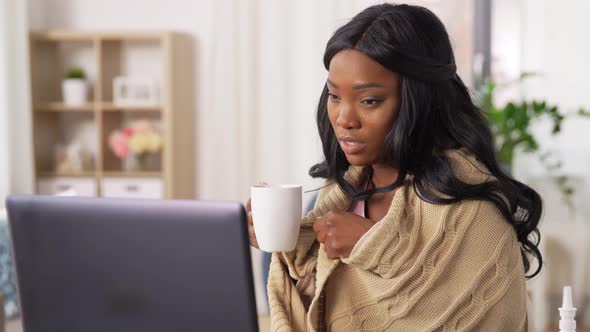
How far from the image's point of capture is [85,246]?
94 centimetres

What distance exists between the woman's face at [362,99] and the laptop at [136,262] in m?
0.33

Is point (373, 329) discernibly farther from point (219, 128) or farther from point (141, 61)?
point (141, 61)

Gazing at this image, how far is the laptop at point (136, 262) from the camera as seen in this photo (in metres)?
0.88

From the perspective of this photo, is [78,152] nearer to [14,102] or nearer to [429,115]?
[14,102]

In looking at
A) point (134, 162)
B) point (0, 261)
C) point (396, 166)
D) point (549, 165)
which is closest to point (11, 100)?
point (134, 162)

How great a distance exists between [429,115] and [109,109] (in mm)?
3475

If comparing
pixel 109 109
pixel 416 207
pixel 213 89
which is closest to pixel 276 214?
pixel 416 207

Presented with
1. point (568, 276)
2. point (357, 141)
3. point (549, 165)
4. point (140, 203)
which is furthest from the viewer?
point (549, 165)

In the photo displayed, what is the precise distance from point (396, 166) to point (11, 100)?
3.45 metres

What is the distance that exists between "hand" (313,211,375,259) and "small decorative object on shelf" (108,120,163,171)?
3383 mm

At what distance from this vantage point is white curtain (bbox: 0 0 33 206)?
4215 mm

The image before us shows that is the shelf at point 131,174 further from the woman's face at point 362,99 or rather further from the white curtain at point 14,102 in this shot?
the woman's face at point 362,99

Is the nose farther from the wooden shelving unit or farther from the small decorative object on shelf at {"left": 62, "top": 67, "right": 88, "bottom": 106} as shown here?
the small decorative object on shelf at {"left": 62, "top": 67, "right": 88, "bottom": 106}

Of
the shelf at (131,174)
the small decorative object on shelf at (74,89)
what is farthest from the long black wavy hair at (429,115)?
the small decorative object on shelf at (74,89)
